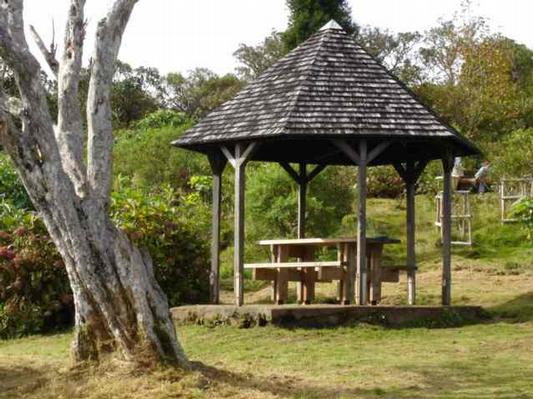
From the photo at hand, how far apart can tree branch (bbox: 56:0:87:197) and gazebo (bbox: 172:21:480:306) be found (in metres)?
4.20

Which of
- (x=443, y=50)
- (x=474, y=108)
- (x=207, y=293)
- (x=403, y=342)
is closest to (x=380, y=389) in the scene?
(x=403, y=342)

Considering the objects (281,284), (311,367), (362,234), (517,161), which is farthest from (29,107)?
(517,161)

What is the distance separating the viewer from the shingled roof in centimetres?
1286

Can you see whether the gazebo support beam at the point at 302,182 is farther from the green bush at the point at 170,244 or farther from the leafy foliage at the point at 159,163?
the leafy foliage at the point at 159,163

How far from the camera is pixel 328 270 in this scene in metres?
13.4

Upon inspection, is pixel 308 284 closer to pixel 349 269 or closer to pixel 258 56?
pixel 349 269

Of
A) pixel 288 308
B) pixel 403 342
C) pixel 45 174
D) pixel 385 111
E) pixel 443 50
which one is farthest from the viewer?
pixel 443 50

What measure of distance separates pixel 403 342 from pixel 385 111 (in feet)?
11.4

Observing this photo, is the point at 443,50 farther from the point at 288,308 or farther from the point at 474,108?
the point at 288,308

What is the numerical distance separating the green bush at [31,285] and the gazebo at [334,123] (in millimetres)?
2303

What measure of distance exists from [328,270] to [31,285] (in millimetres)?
4370

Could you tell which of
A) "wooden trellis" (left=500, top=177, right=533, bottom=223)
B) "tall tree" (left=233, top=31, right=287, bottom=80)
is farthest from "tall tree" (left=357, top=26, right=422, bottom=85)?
"wooden trellis" (left=500, top=177, right=533, bottom=223)

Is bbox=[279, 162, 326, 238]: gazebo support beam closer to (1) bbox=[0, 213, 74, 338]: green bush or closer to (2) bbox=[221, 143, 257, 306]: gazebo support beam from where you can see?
(2) bbox=[221, 143, 257, 306]: gazebo support beam

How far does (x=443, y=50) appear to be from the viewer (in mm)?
38625
